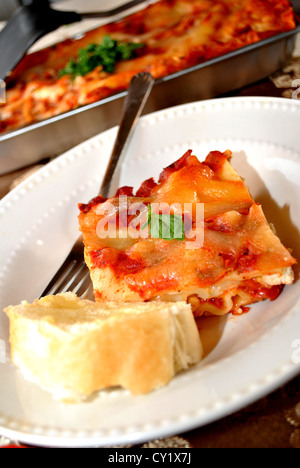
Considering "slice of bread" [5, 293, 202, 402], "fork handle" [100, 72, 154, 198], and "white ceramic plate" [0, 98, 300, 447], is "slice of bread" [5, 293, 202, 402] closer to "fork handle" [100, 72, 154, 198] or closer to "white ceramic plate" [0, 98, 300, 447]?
"white ceramic plate" [0, 98, 300, 447]

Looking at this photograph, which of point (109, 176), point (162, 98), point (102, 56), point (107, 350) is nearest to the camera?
point (107, 350)

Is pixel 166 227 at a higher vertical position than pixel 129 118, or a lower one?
lower

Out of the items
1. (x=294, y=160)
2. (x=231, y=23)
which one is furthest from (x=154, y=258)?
(x=231, y=23)

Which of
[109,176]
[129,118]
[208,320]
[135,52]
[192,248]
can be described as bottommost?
[208,320]

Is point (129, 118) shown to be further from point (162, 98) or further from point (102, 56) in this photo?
point (102, 56)

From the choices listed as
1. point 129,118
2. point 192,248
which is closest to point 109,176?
point 129,118

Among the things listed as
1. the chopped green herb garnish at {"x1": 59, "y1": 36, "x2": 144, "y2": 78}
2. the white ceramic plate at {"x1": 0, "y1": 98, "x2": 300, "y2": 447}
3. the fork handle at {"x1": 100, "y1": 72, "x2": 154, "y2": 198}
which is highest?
the chopped green herb garnish at {"x1": 59, "y1": 36, "x2": 144, "y2": 78}

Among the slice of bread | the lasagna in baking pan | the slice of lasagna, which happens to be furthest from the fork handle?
the slice of bread
